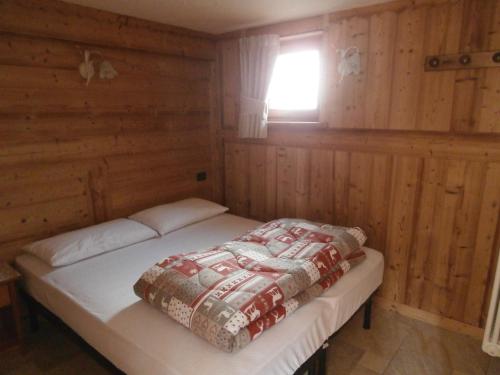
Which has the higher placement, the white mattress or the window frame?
the window frame

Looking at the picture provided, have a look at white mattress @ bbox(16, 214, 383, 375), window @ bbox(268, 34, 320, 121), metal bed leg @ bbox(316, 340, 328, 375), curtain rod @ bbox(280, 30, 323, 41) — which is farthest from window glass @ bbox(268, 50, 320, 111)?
metal bed leg @ bbox(316, 340, 328, 375)

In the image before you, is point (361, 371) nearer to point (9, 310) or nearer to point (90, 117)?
point (9, 310)

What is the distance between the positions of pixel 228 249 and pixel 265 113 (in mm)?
1466

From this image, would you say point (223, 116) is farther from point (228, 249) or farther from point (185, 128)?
point (228, 249)

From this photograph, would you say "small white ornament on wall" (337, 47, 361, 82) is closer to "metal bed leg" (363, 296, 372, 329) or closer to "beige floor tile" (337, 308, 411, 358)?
"metal bed leg" (363, 296, 372, 329)

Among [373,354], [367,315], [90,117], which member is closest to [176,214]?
[90,117]

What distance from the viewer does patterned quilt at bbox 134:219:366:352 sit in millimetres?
1418

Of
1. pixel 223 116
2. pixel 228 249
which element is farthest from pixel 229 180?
pixel 228 249

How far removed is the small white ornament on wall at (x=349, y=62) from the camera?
2.47 meters

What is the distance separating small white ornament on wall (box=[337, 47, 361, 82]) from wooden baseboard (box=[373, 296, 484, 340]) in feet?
5.73

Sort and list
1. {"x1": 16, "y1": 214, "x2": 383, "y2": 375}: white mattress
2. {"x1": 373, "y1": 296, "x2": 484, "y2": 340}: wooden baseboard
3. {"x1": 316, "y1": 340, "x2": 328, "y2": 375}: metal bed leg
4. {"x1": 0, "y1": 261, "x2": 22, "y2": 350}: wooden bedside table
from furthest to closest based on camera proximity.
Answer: {"x1": 373, "y1": 296, "x2": 484, "y2": 340}: wooden baseboard, {"x1": 0, "y1": 261, "x2": 22, "y2": 350}: wooden bedside table, {"x1": 316, "y1": 340, "x2": 328, "y2": 375}: metal bed leg, {"x1": 16, "y1": 214, "x2": 383, "y2": 375}: white mattress

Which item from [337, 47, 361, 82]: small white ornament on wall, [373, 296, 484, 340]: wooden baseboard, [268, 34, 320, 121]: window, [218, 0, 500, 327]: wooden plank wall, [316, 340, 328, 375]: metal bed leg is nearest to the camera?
[316, 340, 328, 375]: metal bed leg

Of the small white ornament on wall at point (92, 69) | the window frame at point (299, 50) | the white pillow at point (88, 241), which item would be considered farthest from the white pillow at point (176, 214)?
the small white ornament on wall at point (92, 69)

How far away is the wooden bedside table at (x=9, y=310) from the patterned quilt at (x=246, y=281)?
830 mm
